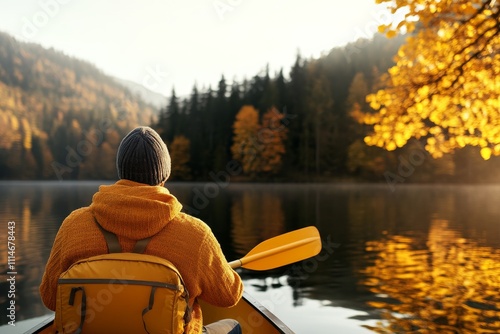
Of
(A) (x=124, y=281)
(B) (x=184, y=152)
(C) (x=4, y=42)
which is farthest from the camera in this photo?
(C) (x=4, y=42)

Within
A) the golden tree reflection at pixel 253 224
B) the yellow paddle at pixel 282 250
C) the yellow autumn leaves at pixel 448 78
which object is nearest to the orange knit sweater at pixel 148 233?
the yellow paddle at pixel 282 250

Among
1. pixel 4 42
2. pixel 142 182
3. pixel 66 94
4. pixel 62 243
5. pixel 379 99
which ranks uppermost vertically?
pixel 4 42

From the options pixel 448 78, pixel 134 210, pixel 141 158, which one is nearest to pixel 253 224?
pixel 448 78

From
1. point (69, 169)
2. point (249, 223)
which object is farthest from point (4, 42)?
point (249, 223)

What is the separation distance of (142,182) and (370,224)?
18236 millimetres

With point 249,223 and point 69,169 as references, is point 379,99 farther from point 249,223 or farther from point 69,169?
point 69,169

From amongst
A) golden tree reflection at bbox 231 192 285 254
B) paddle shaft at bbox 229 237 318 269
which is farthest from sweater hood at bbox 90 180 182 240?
golden tree reflection at bbox 231 192 285 254

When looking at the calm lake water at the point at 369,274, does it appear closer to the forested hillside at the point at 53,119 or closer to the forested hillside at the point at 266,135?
the forested hillside at the point at 266,135

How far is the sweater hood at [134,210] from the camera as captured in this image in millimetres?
2021

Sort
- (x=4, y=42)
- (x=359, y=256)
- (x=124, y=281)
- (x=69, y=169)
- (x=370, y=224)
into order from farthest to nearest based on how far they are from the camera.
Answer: (x=4, y=42) < (x=69, y=169) < (x=370, y=224) < (x=359, y=256) < (x=124, y=281)

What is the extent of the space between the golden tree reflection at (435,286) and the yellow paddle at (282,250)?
3210mm

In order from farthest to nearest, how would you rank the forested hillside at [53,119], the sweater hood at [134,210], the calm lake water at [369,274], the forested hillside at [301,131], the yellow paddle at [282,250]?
the forested hillside at [53,119], the forested hillside at [301,131], the calm lake water at [369,274], the yellow paddle at [282,250], the sweater hood at [134,210]

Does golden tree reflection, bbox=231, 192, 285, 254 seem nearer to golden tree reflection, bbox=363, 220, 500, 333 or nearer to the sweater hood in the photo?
golden tree reflection, bbox=363, 220, 500, 333

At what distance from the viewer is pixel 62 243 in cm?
218
